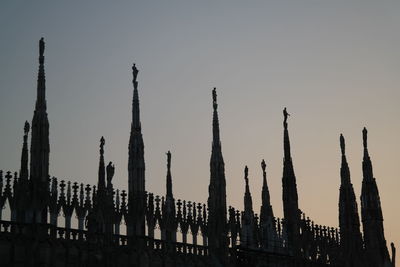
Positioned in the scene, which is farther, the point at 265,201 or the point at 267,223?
the point at 265,201

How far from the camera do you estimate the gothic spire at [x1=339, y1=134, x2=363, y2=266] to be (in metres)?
47.5

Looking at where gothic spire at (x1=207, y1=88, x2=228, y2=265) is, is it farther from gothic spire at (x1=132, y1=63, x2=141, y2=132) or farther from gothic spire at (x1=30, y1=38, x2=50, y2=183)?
gothic spire at (x1=30, y1=38, x2=50, y2=183)

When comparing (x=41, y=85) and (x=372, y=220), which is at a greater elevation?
(x=41, y=85)

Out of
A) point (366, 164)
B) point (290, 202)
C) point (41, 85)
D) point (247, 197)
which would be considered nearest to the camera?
point (41, 85)

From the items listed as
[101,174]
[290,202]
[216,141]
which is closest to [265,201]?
[290,202]

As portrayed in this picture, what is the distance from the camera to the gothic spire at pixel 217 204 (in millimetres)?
36938

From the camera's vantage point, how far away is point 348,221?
49.0m

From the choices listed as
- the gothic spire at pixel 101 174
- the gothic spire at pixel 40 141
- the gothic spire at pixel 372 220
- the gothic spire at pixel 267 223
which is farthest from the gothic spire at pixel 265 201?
the gothic spire at pixel 40 141

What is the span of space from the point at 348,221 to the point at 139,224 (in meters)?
20.4

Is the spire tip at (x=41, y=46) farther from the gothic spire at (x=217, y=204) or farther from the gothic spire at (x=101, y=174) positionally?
→ the gothic spire at (x=217, y=204)

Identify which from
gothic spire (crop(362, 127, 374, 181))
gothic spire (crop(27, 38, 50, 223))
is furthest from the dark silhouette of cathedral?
gothic spire (crop(362, 127, 374, 181))

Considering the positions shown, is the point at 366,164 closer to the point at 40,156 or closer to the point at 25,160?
the point at 25,160

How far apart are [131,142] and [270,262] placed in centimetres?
1086

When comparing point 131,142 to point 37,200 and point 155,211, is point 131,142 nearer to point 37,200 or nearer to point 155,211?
point 155,211
